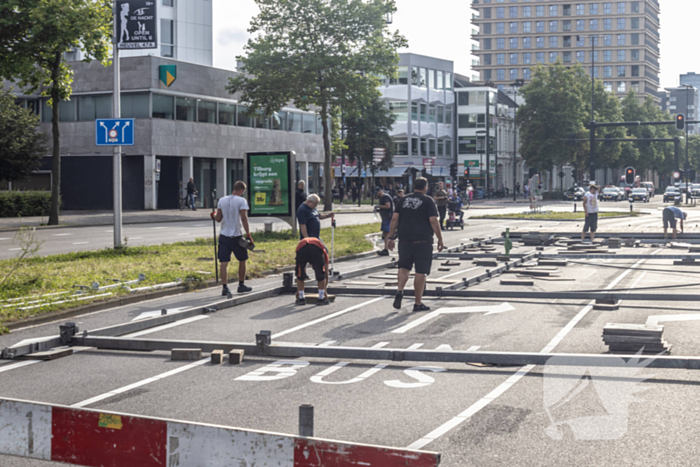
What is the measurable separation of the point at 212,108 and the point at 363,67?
44.3 feet

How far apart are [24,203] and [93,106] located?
12.3 meters

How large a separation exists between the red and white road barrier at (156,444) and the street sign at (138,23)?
1594 centimetres

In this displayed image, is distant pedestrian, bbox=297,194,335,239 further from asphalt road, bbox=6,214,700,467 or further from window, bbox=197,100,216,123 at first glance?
window, bbox=197,100,216,123

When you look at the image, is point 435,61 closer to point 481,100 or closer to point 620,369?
point 481,100

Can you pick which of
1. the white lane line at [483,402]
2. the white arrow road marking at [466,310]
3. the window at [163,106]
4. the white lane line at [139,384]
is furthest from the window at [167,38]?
the white lane line at [139,384]

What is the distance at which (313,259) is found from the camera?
12.2 meters

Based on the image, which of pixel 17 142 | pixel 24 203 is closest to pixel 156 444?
pixel 24 203

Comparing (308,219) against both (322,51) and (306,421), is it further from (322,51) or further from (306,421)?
(322,51)

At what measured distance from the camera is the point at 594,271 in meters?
17.5

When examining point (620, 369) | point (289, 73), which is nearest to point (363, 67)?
point (289, 73)

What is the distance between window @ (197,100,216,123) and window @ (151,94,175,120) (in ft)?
8.35

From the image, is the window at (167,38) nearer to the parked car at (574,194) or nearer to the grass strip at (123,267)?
the parked car at (574,194)

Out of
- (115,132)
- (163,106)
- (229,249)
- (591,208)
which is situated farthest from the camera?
(163,106)

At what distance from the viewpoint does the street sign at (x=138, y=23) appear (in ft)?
60.6
